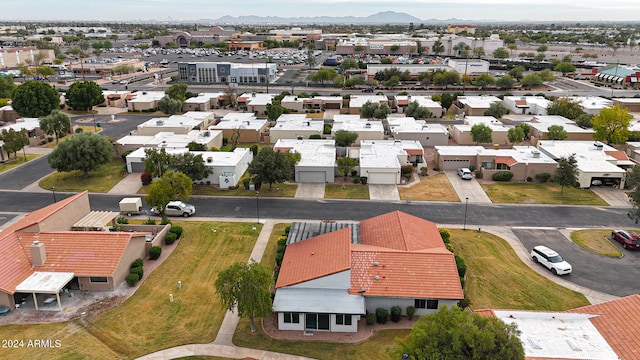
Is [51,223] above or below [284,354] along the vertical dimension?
above

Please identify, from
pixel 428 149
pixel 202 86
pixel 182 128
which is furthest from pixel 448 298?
pixel 202 86

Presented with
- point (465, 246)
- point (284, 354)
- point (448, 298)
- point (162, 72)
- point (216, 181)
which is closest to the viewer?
point (284, 354)

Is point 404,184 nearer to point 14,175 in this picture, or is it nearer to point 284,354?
point 284,354

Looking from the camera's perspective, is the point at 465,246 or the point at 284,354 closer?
the point at 284,354

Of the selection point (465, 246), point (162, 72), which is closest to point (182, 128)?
point (465, 246)

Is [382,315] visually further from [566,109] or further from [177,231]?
[566,109]

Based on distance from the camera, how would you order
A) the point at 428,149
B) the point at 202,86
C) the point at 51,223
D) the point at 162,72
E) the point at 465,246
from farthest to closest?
the point at 162,72
the point at 202,86
the point at 428,149
the point at 465,246
the point at 51,223
